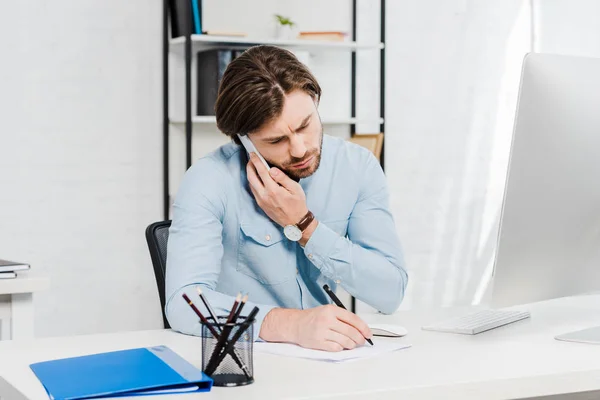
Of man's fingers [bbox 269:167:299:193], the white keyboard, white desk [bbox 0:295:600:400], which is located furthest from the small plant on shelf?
white desk [bbox 0:295:600:400]

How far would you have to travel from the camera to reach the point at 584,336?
4.47ft

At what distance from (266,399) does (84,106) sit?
245 centimetres

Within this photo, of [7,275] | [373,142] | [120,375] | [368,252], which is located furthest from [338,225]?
[373,142]

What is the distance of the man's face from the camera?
160cm

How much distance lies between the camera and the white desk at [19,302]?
2084 mm

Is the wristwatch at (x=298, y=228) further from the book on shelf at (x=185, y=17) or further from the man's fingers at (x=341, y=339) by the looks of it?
the book on shelf at (x=185, y=17)

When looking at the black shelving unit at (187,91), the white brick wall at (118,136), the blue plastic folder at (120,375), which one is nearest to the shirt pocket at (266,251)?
the blue plastic folder at (120,375)

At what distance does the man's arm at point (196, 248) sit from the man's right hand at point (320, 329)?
0.04 m

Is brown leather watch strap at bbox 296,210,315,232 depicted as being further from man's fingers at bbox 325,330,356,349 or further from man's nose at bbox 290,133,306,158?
man's fingers at bbox 325,330,356,349

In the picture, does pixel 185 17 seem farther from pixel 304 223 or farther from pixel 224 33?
pixel 304 223

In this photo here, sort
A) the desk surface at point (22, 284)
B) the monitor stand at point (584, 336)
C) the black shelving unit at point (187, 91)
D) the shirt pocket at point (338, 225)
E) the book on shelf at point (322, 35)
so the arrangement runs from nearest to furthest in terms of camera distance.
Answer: the monitor stand at point (584, 336) → the shirt pocket at point (338, 225) → the desk surface at point (22, 284) → the black shelving unit at point (187, 91) → the book on shelf at point (322, 35)

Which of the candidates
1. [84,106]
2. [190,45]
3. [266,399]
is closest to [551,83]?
[266,399]

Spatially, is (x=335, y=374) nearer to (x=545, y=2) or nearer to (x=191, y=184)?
(x=191, y=184)

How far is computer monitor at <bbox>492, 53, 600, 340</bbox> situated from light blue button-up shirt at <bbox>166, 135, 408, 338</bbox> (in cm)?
38
